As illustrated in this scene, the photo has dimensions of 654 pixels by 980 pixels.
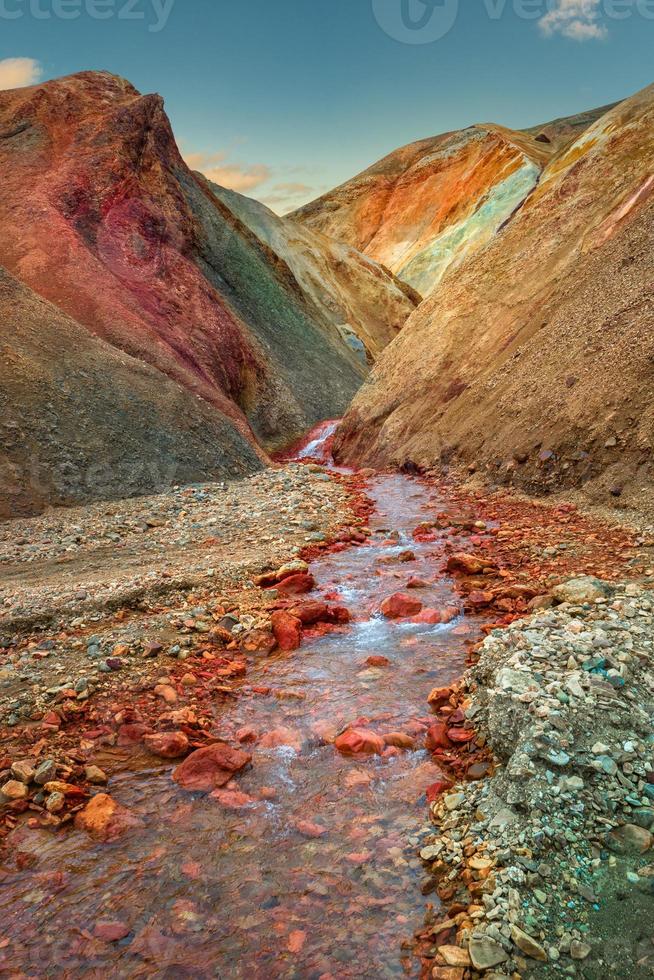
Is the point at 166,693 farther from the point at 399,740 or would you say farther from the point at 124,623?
the point at 399,740

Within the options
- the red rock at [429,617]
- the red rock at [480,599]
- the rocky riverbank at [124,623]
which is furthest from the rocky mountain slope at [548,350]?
the red rock at [429,617]

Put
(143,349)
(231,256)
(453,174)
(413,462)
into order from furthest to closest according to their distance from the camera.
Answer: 1. (453,174)
2. (231,256)
3. (143,349)
4. (413,462)

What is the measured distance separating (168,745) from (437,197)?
287ft

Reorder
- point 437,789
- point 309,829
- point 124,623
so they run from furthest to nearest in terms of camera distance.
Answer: point 124,623
point 437,789
point 309,829

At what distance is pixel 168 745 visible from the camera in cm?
672

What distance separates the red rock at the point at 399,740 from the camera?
665 centimetres

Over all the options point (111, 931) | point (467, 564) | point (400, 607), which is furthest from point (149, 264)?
point (111, 931)

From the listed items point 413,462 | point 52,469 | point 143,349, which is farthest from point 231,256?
point 52,469

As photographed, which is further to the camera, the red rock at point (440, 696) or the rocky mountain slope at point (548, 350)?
the rocky mountain slope at point (548, 350)

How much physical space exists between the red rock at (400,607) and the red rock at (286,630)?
1494 millimetres

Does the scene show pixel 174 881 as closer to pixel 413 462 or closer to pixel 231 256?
pixel 413 462

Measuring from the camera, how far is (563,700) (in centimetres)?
580

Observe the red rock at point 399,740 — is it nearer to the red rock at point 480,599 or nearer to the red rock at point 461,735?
the red rock at point 461,735

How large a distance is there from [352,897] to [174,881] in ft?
4.67
